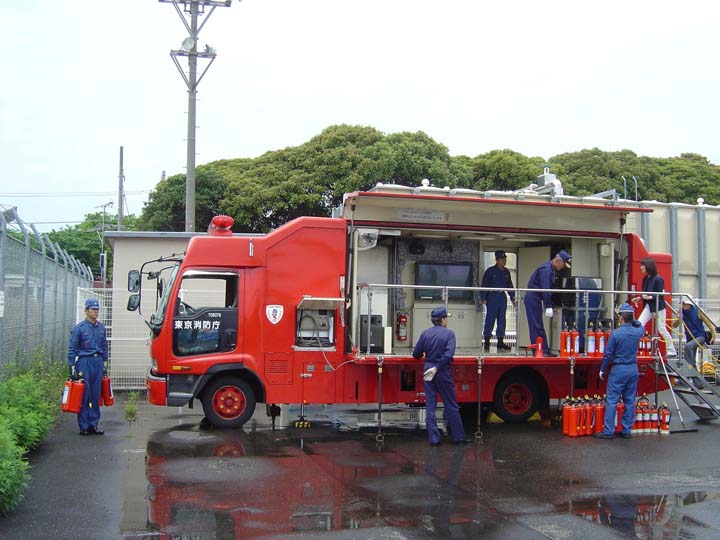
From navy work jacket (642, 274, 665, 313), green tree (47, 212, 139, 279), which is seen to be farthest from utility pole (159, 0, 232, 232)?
green tree (47, 212, 139, 279)

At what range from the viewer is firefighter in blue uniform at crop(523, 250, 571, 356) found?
12.6 metres

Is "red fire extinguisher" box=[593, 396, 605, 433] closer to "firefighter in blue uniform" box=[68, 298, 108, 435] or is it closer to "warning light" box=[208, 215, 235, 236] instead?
"warning light" box=[208, 215, 235, 236]

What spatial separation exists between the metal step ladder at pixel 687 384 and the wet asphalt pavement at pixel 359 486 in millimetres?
883

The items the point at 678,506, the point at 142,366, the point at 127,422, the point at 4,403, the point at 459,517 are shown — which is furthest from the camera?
the point at 142,366

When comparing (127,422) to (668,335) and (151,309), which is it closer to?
(151,309)

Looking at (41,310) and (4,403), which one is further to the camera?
(41,310)

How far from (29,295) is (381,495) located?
7.00 metres

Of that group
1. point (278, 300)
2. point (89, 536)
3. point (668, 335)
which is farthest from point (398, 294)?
point (89, 536)

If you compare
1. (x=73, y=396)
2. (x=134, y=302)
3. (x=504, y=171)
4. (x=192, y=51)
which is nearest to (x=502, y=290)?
(x=134, y=302)

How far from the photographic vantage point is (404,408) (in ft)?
48.8

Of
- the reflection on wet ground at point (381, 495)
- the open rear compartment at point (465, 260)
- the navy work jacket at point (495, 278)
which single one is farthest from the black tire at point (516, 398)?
the navy work jacket at point (495, 278)

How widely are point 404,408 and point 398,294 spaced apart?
106 inches

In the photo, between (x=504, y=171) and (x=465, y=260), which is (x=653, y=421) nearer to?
(x=465, y=260)

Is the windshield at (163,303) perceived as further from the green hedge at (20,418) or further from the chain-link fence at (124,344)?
the chain-link fence at (124,344)
